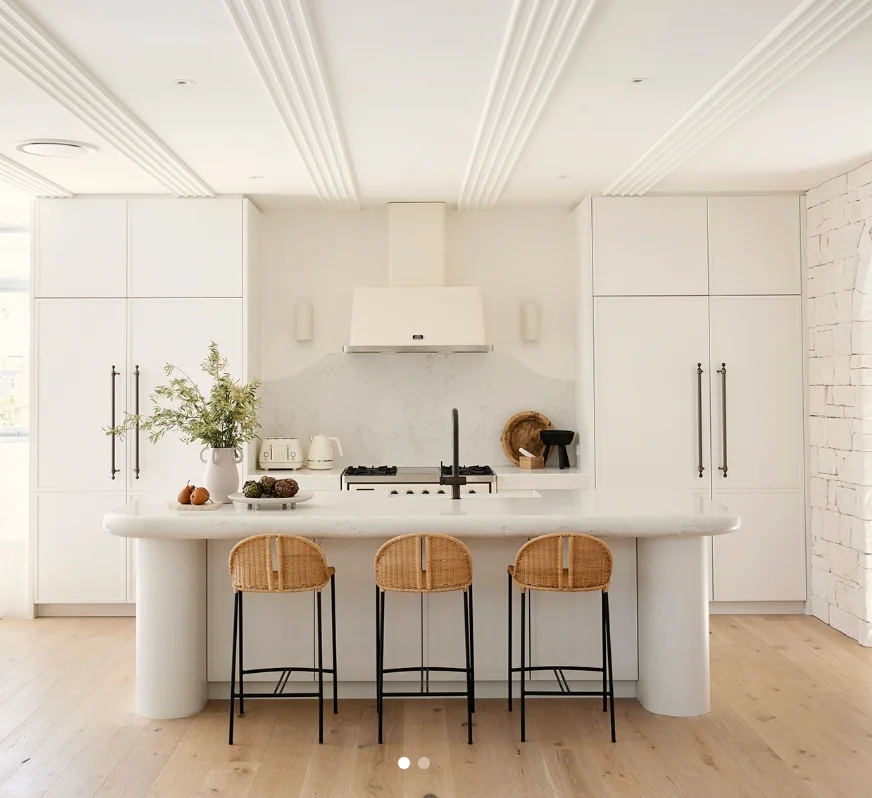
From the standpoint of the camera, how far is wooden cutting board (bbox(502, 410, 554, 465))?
605cm

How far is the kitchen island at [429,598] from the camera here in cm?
359

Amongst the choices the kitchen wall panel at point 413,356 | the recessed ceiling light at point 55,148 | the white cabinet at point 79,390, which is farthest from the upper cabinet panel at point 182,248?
the recessed ceiling light at point 55,148

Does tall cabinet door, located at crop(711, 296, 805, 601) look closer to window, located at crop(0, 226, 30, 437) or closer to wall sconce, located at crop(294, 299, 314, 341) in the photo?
wall sconce, located at crop(294, 299, 314, 341)

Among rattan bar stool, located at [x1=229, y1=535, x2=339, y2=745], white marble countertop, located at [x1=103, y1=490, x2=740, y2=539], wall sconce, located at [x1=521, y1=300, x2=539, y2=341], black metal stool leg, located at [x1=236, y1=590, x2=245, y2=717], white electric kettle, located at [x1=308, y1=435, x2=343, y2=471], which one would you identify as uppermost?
wall sconce, located at [x1=521, y1=300, x2=539, y2=341]

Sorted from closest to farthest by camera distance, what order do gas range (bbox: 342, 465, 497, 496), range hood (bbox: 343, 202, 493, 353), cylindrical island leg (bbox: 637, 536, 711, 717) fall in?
1. cylindrical island leg (bbox: 637, 536, 711, 717)
2. gas range (bbox: 342, 465, 497, 496)
3. range hood (bbox: 343, 202, 493, 353)

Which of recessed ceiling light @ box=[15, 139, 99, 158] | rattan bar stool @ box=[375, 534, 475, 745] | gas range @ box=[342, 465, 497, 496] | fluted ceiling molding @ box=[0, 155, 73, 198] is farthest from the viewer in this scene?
gas range @ box=[342, 465, 497, 496]

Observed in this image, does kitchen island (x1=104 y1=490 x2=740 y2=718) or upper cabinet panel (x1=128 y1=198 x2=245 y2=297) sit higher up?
upper cabinet panel (x1=128 y1=198 x2=245 y2=297)

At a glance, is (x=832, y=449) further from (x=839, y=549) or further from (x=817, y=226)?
(x=817, y=226)

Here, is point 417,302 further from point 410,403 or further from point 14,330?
point 14,330

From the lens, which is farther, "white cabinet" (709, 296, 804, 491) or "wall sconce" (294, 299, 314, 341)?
"wall sconce" (294, 299, 314, 341)

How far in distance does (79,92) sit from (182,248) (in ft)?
6.52

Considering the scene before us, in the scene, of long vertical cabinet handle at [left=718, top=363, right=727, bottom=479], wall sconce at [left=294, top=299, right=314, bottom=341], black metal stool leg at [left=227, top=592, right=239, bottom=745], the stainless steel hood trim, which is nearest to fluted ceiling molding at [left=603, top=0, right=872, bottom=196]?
long vertical cabinet handle at [left=718, top=363, right=727, bottom=479]

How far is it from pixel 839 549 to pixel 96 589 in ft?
15.3

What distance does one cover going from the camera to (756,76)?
349 cm
